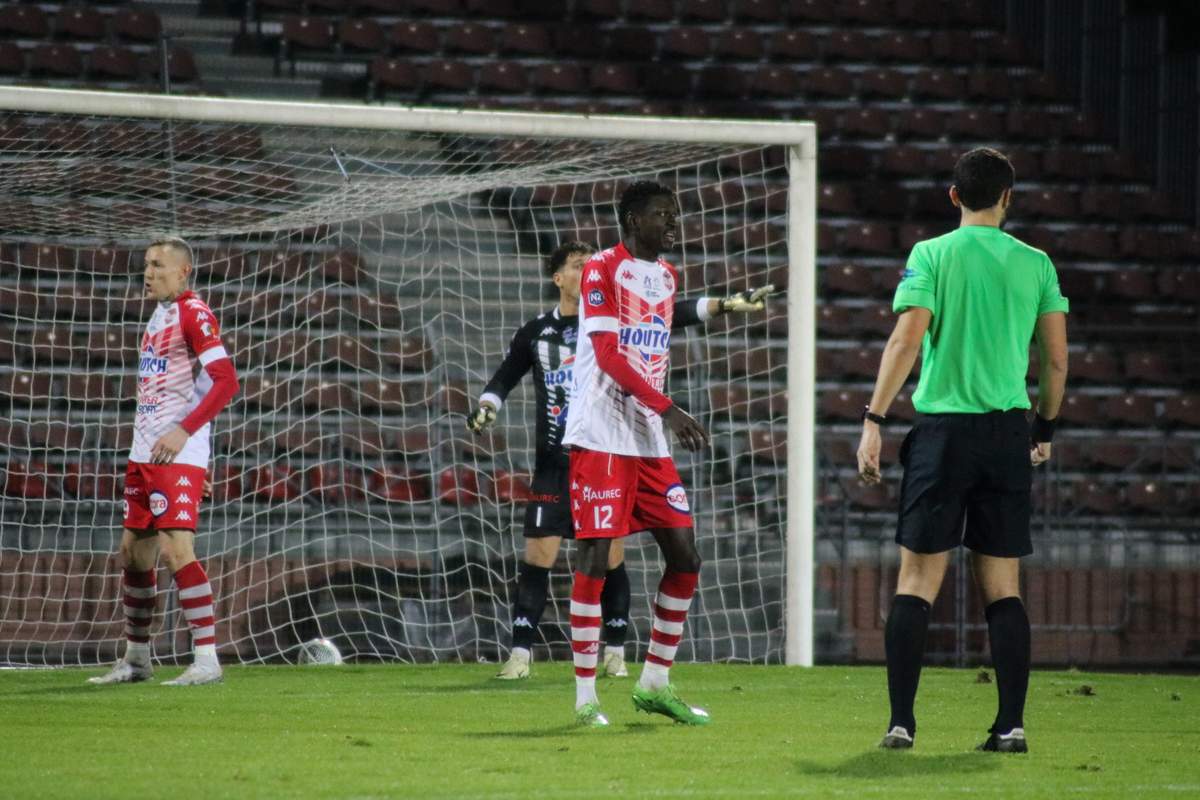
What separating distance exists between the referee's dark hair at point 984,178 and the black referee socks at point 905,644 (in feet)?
3.91

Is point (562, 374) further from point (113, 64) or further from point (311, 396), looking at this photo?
point (113, 64)

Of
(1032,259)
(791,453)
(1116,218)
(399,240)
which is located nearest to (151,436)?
(791,453)

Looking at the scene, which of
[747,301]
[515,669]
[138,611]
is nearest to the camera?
[747,301]

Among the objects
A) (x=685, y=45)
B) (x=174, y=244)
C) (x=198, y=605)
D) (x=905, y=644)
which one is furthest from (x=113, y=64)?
(x=905, y=644)

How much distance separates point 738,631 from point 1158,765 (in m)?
5.83

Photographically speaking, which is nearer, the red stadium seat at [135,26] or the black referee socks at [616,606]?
the black referee socks at [616,606]

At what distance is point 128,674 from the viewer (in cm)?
750

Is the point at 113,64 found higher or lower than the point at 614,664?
higher

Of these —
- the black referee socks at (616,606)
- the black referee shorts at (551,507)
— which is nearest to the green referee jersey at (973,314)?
the black referee shorts at (551,507)

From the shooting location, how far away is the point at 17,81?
1483 centimetres

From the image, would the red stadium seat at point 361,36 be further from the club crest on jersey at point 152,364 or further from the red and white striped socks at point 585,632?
the red and white striped socks at point 585,632

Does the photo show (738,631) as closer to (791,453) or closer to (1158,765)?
(791,453)

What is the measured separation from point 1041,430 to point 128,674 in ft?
14.3

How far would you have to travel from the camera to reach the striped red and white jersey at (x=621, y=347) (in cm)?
562
